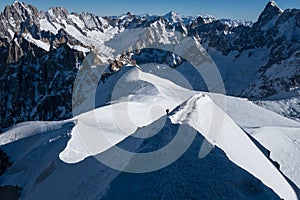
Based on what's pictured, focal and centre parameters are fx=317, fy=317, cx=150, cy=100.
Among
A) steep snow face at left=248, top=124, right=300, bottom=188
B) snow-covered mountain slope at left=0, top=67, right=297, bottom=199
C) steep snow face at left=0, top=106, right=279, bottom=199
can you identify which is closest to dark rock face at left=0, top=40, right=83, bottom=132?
snow-covered mountain slope at left=0, top=67, right=297, bottom=199

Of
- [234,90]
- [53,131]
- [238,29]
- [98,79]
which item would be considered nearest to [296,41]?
[234,90]

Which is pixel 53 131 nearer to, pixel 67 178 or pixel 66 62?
pixel 67 178

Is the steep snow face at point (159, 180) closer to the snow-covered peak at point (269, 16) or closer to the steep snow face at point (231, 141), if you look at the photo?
the steep snow face at point (231, 141)

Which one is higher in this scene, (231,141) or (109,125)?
(231,141)

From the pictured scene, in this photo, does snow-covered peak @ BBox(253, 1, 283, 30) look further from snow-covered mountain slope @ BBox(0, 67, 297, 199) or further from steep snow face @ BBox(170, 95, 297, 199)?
steep snow face @ BBox(170, 95, 297, 199)

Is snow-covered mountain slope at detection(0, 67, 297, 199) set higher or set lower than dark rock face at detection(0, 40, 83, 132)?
higher

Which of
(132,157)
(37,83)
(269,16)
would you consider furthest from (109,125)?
(269,16)

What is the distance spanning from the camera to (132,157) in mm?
13438

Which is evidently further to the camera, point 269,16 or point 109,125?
point 269,16

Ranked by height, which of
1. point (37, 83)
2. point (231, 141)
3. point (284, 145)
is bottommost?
point (37, 83)

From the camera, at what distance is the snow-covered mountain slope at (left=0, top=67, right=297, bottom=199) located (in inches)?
472

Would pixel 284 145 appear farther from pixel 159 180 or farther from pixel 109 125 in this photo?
pixel 159 180

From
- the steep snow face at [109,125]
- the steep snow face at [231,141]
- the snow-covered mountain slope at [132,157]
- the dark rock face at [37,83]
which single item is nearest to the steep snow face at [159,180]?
the snow-covered mountain slope at [132,157]

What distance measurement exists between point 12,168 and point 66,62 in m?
81.5
